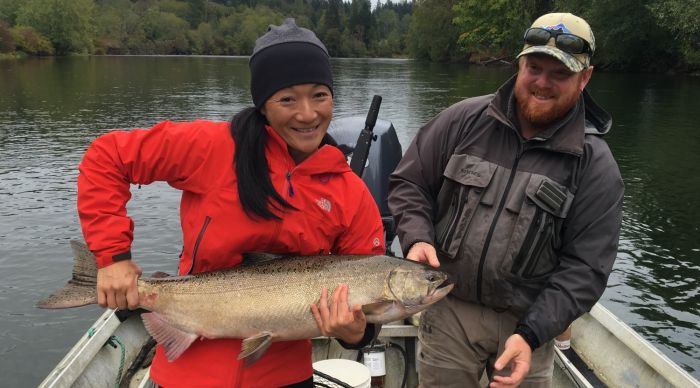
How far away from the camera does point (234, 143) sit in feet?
8.86

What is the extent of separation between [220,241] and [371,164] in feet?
13.6

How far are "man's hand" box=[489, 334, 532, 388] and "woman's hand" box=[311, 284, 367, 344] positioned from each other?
73 cm

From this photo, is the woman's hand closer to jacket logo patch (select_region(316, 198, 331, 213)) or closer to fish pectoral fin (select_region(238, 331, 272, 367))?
fish pectoral fin (select_region(238, 331, 272, 367))

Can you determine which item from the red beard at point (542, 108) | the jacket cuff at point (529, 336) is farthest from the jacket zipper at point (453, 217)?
the jacket cuff at point (529, 336)

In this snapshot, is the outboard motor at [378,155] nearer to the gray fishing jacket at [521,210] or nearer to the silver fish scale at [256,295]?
the gray fishing jacket at [521,210]

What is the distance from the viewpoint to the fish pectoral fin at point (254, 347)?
2.63 metres

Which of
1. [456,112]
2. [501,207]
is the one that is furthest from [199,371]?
[456,112]

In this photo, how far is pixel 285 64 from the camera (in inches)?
106

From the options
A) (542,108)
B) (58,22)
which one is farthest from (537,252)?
(58,22)

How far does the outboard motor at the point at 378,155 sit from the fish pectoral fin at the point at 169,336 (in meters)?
3.64

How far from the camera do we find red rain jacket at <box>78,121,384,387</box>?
2.58m

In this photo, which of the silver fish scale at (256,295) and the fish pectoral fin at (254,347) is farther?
the silver fish scale at (256,295)

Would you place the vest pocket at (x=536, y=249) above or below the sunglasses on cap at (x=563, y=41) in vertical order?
below

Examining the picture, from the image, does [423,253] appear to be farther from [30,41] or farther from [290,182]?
[30,41]
